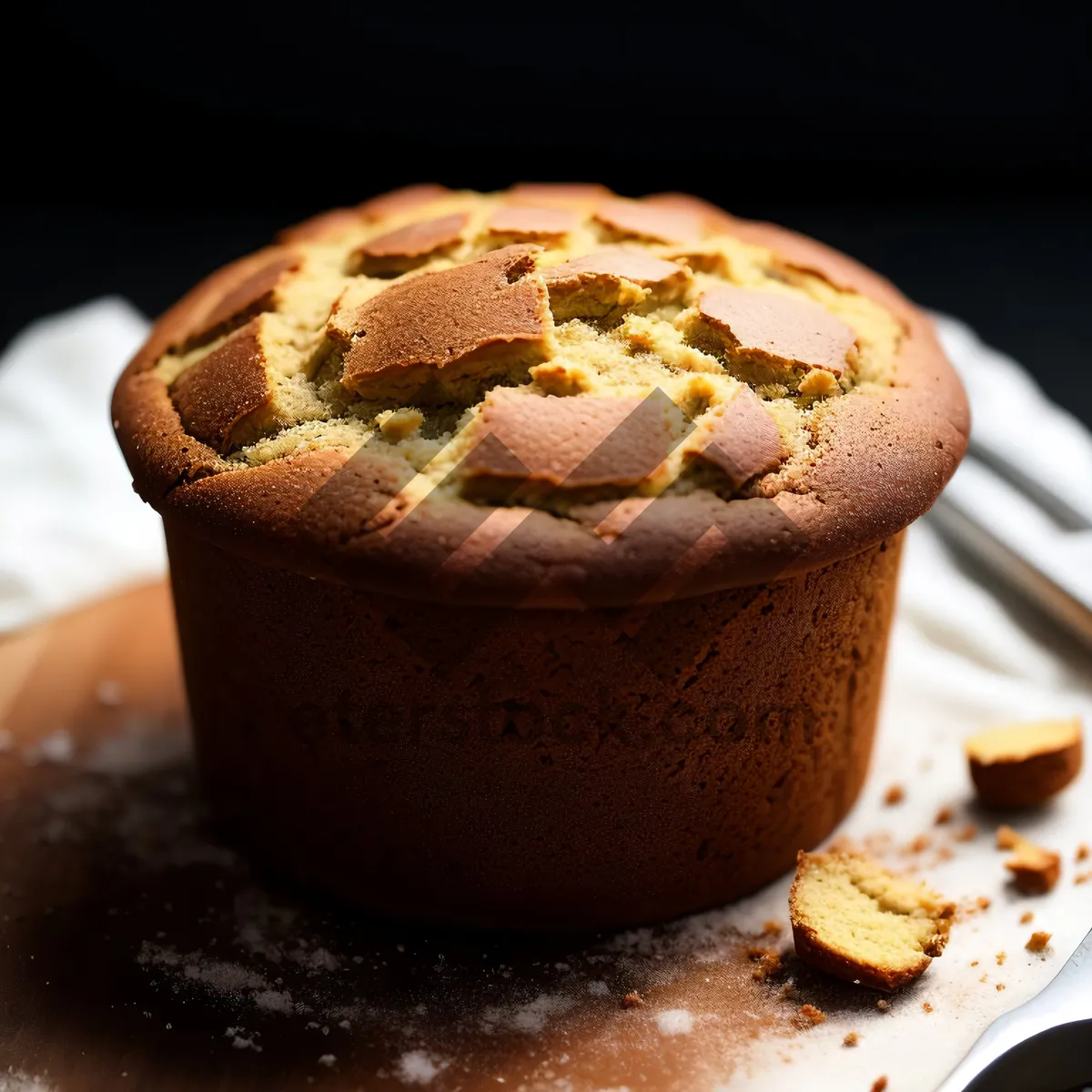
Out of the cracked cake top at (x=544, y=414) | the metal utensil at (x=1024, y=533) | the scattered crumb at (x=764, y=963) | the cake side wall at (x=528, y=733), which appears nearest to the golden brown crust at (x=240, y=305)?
the cracked cake top at (x=544, y=414)

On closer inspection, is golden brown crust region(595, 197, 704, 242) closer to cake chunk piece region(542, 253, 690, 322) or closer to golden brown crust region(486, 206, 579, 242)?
golden brown crust region(486, 206, 579, 242)

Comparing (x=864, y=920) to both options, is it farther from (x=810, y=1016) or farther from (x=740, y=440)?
(x=740, y=440)

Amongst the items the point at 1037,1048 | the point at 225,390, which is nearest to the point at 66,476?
the point at 225,390

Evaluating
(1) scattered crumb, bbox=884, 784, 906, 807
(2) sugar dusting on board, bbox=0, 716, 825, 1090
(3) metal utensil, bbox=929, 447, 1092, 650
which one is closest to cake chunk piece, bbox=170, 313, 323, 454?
(2) sugar dusting on board, bbox=0, 716, 825, 1090

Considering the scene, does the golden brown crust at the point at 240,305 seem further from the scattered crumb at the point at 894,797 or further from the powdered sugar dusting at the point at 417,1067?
the scattered crumb at the point at 894,797

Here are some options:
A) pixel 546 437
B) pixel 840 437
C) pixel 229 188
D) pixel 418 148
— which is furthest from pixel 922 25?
pixel 546 437

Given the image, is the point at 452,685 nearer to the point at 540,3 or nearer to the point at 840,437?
the point at 840,437
